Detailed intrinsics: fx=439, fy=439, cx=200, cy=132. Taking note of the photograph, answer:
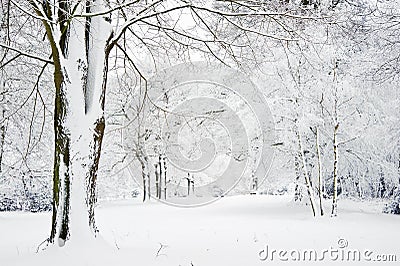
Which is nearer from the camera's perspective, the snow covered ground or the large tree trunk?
the snow covered ground

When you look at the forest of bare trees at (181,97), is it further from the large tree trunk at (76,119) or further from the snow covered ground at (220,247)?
the snow covered ground at (220,247)

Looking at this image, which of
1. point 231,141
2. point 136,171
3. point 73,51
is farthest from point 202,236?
point 136,171

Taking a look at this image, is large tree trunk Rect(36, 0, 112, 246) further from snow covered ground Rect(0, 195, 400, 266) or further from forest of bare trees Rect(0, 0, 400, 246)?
snow covered ground Rect(0, 195, 400, 266)

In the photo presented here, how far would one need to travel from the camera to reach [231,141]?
22.6 metres

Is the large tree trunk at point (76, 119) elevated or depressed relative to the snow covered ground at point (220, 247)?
elevated

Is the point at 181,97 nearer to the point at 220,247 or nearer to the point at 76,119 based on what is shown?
the point at 220,247

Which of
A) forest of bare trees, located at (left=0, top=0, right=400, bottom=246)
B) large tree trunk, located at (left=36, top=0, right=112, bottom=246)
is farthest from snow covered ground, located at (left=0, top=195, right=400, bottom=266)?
forest of bare trees, located at (left=0, top=0, right=400, bottom=246)

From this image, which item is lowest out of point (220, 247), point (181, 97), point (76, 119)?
point (220, 247)

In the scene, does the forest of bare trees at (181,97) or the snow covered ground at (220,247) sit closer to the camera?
the snow covered ground at (220,247)

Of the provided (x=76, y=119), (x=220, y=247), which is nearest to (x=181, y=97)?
(x=220, y=247)

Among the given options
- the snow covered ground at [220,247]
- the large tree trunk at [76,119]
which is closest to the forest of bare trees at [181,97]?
the large tree trunk at [76,119]

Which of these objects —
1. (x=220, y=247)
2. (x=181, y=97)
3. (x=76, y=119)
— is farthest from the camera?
(x=181, y=97)

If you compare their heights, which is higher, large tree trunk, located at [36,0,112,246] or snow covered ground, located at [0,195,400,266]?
large tree trunk, located at [36,0,112,246]

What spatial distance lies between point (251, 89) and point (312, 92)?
11.3ft
